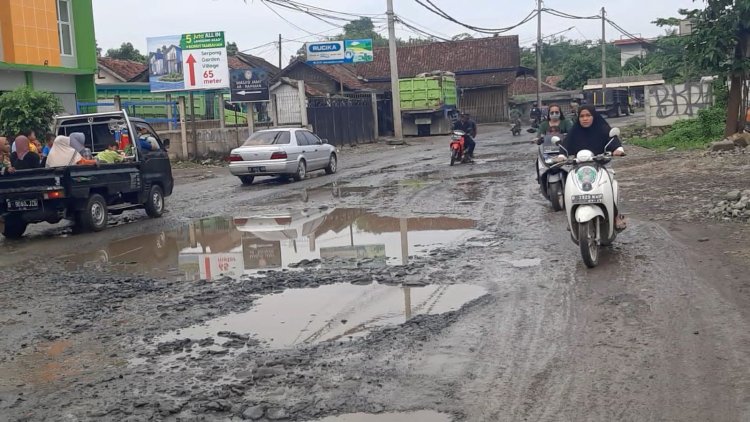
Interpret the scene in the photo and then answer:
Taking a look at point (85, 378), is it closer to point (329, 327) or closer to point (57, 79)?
point (329, 327)

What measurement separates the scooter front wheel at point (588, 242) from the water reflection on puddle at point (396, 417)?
401cm

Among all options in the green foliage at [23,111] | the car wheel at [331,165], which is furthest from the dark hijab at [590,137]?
the green foliage at [23,111]

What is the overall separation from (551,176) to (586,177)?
385cm

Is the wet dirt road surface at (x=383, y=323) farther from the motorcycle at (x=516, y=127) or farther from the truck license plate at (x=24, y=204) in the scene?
the motorcycle at (x=516, y=127)

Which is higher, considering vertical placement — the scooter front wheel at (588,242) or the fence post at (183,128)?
the fence post at (183,128)

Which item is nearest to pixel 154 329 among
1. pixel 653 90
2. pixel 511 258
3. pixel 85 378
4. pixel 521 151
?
pixel 85 378

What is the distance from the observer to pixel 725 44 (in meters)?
21.1

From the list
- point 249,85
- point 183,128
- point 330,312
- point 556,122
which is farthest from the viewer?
point 249,85

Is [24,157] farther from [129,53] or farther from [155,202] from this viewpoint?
→ [129,53]

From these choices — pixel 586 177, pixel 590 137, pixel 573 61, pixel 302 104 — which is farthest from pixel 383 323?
pixel 573 61

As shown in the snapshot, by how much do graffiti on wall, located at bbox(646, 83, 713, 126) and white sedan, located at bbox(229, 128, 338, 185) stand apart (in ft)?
51.2

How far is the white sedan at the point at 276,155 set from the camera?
20.7m

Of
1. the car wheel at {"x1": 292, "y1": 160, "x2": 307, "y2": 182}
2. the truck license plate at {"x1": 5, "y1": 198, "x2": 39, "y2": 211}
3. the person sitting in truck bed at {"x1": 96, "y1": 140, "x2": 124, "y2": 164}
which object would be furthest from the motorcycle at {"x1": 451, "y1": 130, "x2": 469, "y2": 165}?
the truck license plate at {"x1": 5, "y1": 198, "x2": 39, "y2": 211}

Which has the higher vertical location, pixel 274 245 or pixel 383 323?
pixel 274 245
